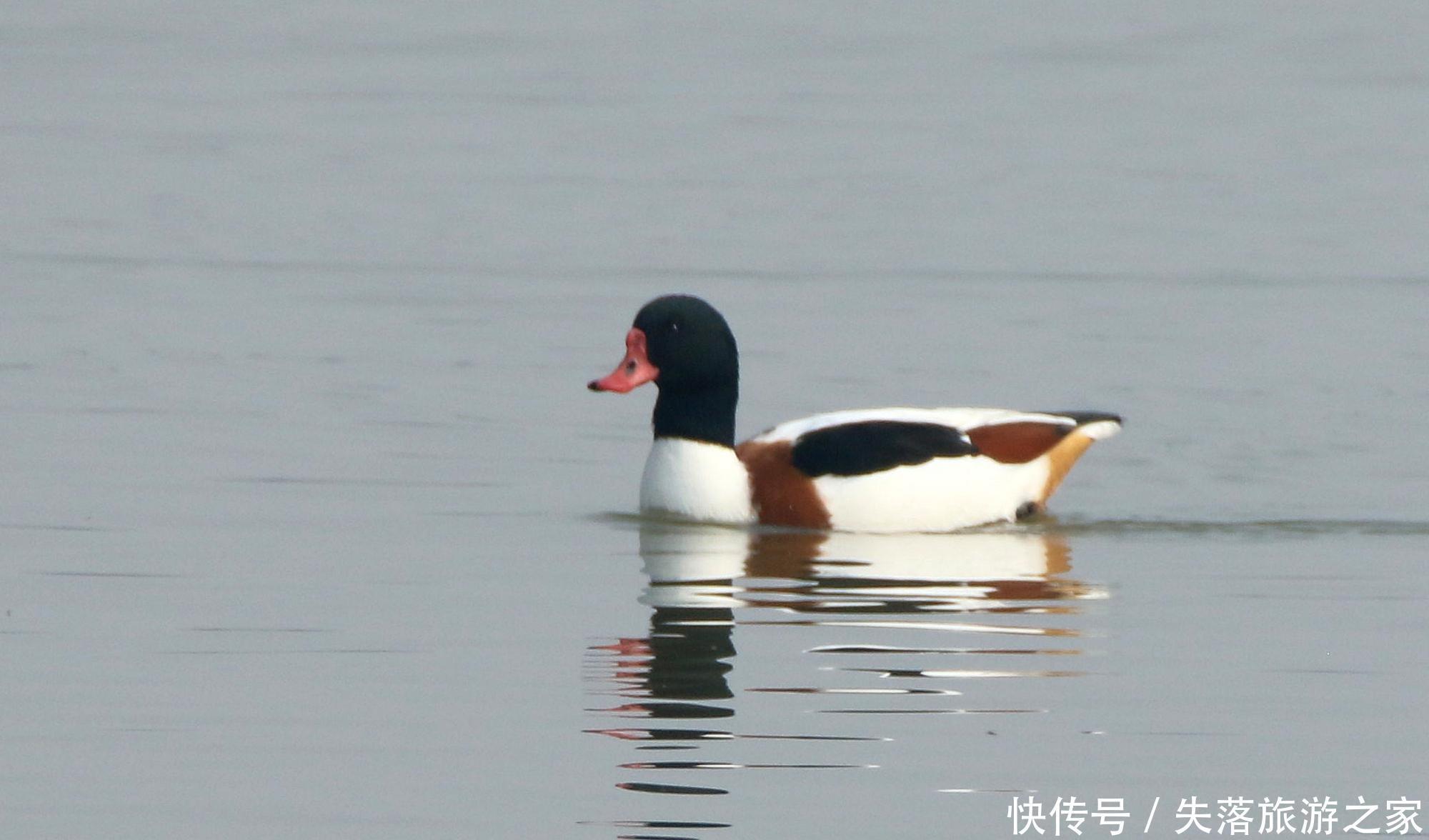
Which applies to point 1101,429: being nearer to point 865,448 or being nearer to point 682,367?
point 865,448

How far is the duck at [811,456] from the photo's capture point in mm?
12266

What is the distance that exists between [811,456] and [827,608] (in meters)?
2.10

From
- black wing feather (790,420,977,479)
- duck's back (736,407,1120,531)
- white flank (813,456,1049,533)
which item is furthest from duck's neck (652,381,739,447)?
white flank (813,456,1049,533)

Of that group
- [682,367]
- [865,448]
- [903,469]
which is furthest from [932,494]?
[682,367]

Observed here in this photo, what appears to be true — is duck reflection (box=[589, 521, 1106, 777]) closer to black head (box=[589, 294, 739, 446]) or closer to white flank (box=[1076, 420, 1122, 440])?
black head (box=[589, 294, 739, 446])

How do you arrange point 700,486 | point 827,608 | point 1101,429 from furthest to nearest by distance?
1. point 1101,429
2. point 700,486
3. point 827,608

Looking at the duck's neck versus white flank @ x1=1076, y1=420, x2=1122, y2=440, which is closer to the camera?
the duck's neck

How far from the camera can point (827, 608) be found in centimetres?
1022

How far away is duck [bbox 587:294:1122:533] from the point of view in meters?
12.3

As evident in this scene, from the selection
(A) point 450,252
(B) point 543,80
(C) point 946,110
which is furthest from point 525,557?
(B) point 543,80

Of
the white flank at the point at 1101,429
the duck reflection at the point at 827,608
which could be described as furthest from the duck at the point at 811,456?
the white flank at the point at 1101,429

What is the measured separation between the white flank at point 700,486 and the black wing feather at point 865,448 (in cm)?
28

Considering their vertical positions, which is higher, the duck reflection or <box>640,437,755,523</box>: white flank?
<box>640,437,755,523</box>: white flank

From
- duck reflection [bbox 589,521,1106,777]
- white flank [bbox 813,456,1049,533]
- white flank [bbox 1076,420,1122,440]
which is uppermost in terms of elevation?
white flank [bbox 1076,420,1122,440]
